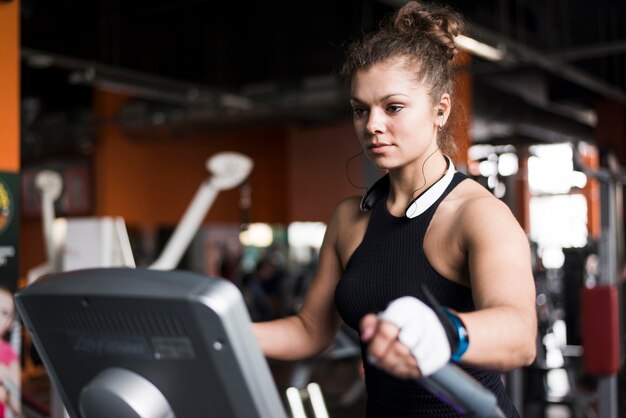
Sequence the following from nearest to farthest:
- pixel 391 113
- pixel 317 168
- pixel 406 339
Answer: pixel 406 339, pixel 391 113, pixel 317 168

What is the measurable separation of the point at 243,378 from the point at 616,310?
10.8 ft

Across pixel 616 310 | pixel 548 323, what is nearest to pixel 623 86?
pixel 548 323

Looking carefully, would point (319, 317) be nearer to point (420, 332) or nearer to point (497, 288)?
point (497, 288)

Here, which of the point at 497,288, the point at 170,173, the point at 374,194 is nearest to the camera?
the point at 497,288

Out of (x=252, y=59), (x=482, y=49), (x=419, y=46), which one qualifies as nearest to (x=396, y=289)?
(x=419, y=46)

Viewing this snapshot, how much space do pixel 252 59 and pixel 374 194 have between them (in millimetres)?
9409

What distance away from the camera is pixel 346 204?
55.0 inches

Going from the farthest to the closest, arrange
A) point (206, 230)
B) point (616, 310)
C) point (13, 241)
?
point (206, 230) → point (13, 241) → point (616, 310)

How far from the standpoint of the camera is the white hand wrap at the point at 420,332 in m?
0.70

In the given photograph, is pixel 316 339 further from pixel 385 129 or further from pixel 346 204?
pixel 385 129

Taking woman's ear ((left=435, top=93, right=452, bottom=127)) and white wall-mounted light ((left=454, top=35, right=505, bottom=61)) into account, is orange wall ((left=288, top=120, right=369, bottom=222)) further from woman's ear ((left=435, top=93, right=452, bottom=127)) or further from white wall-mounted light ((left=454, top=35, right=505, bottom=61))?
woman's ear ((left=435, top=93, right=452, bottom=127))

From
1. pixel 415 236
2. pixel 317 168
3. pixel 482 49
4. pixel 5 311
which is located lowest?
pixel 5 311

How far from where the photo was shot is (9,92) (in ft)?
14.3

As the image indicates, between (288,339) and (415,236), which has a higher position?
(415,236)
